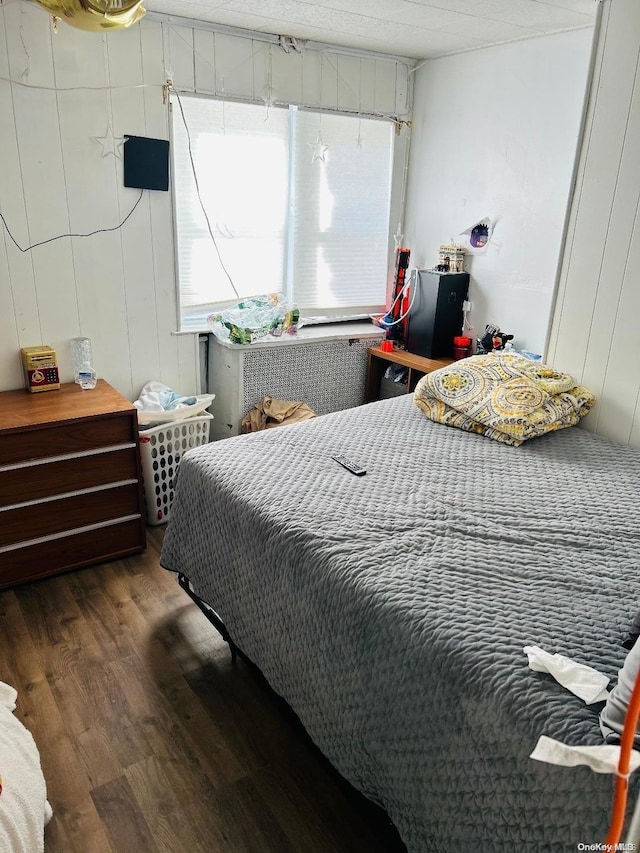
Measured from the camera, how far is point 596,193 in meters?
2.36

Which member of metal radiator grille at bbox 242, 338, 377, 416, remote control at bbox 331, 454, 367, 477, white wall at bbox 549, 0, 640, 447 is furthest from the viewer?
metal radiator grille at bbox 242, 338, 377, 416

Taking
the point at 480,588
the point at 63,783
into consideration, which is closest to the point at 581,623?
the point at 480,588

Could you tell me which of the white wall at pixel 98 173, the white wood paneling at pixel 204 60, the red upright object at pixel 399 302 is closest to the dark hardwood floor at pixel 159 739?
the white wall at pixel 98 173

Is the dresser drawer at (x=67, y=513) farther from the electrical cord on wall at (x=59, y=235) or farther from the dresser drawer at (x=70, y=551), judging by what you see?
the electrical cord on wall at (x=59, y=235)

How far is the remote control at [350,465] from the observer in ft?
6.59

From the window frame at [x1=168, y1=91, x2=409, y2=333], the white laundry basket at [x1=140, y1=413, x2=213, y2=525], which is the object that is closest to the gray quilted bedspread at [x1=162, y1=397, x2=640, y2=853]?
the white laundry basket at [x1=140, y1=413, x2=213, y2=525]

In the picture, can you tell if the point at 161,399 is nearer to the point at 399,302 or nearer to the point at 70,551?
the point at 70,551

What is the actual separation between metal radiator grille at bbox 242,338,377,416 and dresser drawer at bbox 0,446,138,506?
85 centimetres

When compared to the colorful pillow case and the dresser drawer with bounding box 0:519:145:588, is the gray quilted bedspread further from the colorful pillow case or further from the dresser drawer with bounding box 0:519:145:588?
the dresser drawer with bounding box 0:519:145:588

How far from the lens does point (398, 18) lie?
8.59 ft

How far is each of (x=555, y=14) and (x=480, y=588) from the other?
7.72ft

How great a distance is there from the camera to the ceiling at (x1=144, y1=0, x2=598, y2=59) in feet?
7.94

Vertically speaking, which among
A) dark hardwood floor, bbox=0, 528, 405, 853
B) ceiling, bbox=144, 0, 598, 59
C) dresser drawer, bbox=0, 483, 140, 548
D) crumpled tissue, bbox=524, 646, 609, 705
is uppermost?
ceiling, bbox=144, 0, 598, 59

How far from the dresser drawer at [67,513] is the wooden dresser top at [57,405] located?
0.32m
